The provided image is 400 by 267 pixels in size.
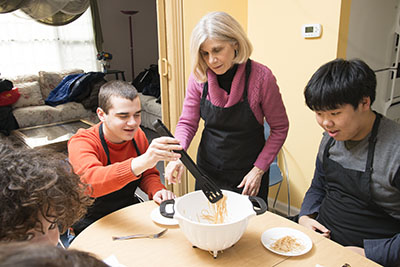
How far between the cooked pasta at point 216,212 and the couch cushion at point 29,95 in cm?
465

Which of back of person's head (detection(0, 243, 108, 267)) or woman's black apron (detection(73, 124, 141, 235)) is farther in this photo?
woman's black apron (detection(73, 124, 141, 235))

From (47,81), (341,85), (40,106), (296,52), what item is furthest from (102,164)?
(47,81)

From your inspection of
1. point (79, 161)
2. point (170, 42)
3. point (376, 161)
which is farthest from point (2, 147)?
point (170, 42)

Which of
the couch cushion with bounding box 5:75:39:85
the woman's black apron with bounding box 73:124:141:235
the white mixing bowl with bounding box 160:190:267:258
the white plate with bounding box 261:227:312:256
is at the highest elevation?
the white mixing bowl with bounding box 160:190:267:258

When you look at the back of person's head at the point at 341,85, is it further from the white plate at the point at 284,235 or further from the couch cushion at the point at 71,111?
the couch cushion at the point at 71,111

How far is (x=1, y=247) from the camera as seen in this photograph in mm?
274

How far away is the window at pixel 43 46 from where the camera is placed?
552 centimetres

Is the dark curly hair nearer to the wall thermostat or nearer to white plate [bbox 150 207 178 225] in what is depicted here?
white plate [bbox 150 207 178 225]

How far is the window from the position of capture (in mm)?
5523

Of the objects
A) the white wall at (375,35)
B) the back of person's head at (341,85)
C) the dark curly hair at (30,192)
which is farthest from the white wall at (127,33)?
the dark curly hair at (30,192)

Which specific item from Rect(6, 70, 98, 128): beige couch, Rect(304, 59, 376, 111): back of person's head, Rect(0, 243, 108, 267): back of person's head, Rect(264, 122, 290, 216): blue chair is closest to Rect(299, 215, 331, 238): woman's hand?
Rect(304, 59, 376, 111): back of person's head

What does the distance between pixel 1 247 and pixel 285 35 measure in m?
2.39

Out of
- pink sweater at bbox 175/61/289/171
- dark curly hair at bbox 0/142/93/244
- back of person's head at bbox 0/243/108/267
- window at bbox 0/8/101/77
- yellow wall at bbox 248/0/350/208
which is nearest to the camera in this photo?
back of person's head at bbox 0/243/108/267

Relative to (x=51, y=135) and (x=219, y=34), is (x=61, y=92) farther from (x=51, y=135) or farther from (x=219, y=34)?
(x=219, y=34)
